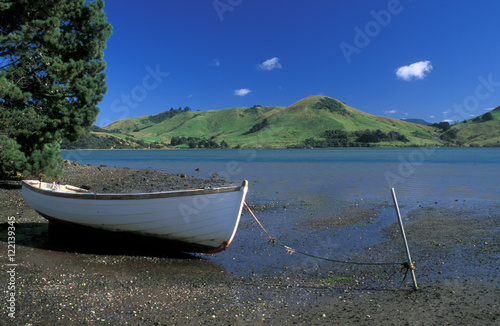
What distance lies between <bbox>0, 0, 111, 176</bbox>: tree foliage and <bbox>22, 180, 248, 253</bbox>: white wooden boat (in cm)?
997

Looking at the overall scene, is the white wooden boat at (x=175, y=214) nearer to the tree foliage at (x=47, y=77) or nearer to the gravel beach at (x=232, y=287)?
the gravel beach at (x=232, y=287)

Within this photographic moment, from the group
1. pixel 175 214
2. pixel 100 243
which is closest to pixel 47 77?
pixel 100 243

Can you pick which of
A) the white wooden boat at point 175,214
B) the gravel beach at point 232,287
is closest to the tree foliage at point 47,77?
the gravel beach at point 232,287

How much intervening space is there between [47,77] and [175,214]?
1356cm

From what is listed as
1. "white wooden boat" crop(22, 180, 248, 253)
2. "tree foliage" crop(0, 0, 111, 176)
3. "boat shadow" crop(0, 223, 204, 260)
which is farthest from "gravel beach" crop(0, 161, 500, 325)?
"tree foliage" crop(0, 0, 111, 176)

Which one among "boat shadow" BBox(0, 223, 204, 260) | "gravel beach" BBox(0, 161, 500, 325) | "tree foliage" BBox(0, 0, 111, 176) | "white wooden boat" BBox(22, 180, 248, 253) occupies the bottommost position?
"gravel beach" BBox(0, 161, 500, 325)

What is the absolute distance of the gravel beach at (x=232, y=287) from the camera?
259 inches

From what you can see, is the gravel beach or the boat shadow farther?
the boat shadow

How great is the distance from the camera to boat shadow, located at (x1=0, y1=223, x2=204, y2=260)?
1041 cm

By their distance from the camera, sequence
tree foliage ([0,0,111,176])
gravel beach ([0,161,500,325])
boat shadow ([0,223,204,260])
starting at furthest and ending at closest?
tree foliage ([0,0,111,176]) → boat shadow ([0,223,204,260]) → gravel beach ([0,161,500,325])

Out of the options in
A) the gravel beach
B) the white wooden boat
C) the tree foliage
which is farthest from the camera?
the tree foliage

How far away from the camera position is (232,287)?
8148mm

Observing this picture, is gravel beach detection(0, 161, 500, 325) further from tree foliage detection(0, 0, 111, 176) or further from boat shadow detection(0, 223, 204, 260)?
tree foliage detection(0, 0, 111, 176)

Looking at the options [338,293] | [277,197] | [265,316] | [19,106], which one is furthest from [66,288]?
[277,197]
